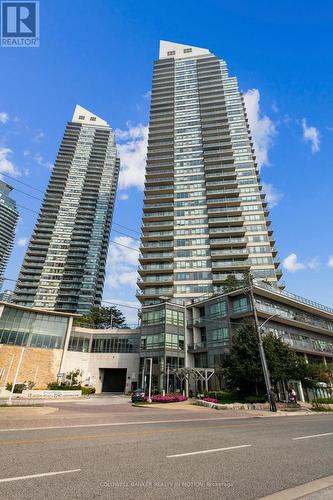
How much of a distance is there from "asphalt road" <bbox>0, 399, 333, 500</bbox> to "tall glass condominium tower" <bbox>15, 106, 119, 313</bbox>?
110 metres

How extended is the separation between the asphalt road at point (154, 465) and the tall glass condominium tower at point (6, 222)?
183 meters

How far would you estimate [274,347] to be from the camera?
1233 inches

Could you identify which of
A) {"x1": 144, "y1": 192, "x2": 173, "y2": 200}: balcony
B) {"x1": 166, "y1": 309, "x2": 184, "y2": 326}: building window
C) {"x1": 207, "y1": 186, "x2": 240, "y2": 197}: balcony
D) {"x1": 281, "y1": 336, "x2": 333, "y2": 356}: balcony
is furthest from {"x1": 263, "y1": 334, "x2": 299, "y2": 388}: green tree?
{"x1": 144, "y1": 192, "x2": 173, "y2": 200}: balcony

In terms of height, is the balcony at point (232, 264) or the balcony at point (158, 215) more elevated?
the balcony at point (158, 215)

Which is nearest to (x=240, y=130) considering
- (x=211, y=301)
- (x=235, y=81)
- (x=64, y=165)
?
(x=235, y=81)

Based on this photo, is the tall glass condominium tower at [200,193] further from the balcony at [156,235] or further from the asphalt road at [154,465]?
the asphalt road at [154,465]

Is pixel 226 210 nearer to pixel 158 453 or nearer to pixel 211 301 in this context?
pixel 211 301

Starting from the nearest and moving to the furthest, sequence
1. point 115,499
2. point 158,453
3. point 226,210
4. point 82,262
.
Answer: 1. point 115,499
2. point 158,453
3. point 226,210
4. point 82,262

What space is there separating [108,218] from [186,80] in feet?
242

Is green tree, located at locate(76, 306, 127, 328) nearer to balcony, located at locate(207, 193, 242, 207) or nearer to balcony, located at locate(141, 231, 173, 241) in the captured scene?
balcony, located at locate(141, 231, 173, 241)

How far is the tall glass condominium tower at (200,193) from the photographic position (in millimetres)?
66125

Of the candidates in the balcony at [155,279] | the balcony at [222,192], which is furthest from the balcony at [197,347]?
the balcony at [222,192]

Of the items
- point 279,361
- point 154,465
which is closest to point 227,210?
point 279,361

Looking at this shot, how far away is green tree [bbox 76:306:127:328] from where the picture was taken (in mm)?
66312
